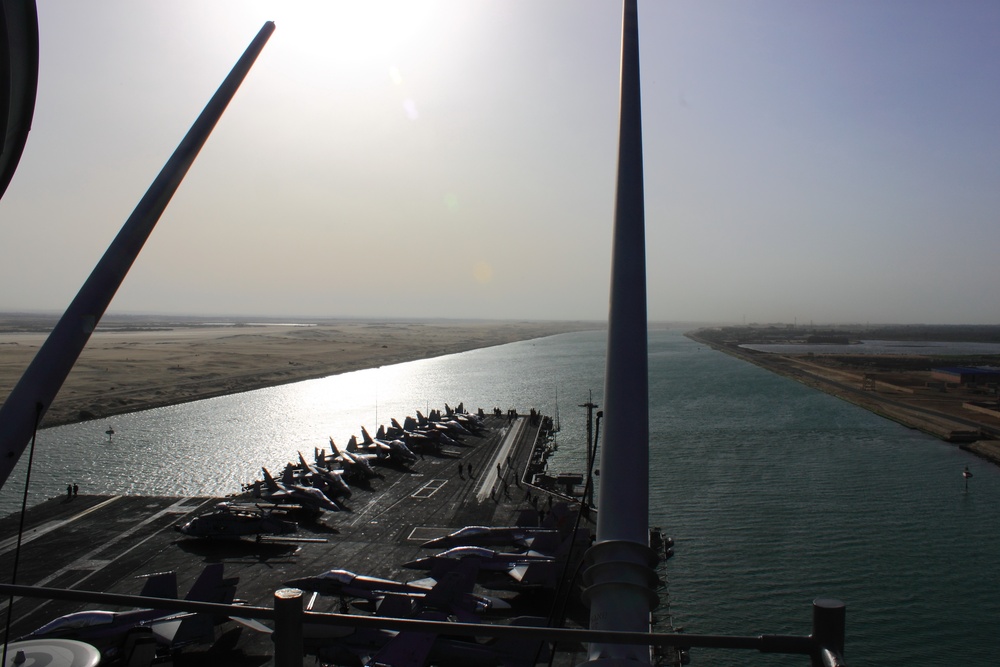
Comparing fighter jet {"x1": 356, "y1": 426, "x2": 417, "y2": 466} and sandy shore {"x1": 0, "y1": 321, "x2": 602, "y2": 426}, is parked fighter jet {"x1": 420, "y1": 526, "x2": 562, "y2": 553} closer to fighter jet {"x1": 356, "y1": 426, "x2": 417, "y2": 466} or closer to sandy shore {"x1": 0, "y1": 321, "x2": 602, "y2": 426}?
fighter jet {"x1": 356, "y1": 426, "x2": 417, "y2": 466}

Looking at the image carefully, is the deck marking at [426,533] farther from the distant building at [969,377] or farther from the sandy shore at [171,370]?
the distant building at [969,377]

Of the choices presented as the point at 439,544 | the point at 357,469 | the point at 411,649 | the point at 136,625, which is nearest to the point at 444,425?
the point at 357,469

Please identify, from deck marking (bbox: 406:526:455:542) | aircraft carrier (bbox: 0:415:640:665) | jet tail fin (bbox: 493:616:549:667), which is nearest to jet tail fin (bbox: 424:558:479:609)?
jet tail fin (bbox: 493:616:549:667)

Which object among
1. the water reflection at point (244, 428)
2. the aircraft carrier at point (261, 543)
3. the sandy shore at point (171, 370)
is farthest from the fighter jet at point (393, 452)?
the sandy shore at point (171, 370)

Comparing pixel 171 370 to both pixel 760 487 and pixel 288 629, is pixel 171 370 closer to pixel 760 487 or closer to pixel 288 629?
pixel 760 487

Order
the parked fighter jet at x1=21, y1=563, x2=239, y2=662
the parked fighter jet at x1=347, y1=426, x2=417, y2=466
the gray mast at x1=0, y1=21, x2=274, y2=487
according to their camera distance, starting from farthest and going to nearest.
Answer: the parked fighter jet at x1=347, y1=426, x2=417, y2=466, the parked fighter jet at x1=21, y1=563, x2=239, y2=662, the gray mast at x1=0, y1=21, x2=274, y2=487

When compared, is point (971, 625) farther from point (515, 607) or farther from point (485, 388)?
point (485, 388)

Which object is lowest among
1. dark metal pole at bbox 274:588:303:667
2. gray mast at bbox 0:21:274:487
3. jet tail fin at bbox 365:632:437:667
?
jet tail fin at bbox 365:632:437:667
